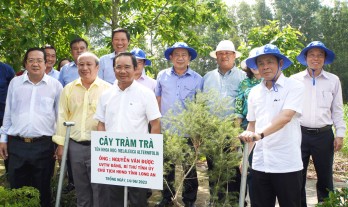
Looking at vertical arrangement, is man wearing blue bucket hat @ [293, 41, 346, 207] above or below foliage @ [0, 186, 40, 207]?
above

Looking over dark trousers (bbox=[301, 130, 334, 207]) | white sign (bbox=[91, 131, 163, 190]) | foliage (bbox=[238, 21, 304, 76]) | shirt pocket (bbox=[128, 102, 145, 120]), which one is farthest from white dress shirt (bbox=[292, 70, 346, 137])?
white sign (bbox=[91, 131, 163, 190])

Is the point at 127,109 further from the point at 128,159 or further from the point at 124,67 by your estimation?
the point at 128,159

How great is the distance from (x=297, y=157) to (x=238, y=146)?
0.86 meters

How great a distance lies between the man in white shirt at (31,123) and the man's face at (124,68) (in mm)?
1057

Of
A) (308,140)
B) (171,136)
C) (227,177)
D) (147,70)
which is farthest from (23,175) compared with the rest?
(147,70)

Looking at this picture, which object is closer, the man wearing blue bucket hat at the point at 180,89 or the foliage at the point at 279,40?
the man wearing blue bucket hat at the point at 180,89

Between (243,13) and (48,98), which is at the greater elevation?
(243,13)

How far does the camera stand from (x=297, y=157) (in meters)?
3.40

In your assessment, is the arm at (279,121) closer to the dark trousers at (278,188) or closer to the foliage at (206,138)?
the dark trousers at (278,188)

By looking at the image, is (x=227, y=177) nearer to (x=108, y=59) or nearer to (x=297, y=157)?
(x=297, y=157)

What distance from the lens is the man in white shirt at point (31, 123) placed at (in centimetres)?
417

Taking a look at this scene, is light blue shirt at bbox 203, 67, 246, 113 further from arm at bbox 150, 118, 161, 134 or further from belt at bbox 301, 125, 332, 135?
arm at bbox 150, 118, 161, 134

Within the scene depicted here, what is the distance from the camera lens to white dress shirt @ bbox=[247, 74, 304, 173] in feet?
11.0

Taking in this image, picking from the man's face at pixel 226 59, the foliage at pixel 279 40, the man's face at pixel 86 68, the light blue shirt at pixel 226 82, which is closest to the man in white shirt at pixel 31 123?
the man's face at pixel 86 68
